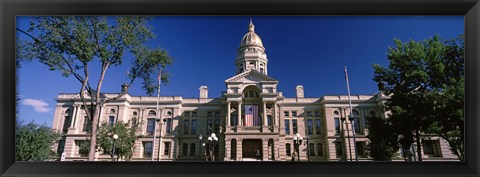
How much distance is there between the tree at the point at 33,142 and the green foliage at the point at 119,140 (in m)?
3.14

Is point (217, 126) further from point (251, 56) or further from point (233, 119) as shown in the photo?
point (251, 56)

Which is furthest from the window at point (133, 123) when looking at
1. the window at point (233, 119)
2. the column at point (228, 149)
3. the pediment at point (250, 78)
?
the pediment at point (250, 78)

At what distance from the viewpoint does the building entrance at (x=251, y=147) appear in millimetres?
15125

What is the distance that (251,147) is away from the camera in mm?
15344

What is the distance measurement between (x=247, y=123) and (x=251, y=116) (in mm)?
456

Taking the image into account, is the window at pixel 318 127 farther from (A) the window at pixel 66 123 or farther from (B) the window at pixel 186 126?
(A) the window at pixel 66 123

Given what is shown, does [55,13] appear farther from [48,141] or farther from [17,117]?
[48,141]

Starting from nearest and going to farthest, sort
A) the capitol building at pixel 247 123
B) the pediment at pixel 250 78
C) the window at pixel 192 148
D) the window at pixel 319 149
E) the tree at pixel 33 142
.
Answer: the tree at pixel 33 142 < the capitol building at pixel 247 123 < the window at pixel 192 148 < the window at pixel 319 149 < the pediment at pixel 250 78

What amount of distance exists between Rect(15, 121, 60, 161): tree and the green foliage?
3.14 meters

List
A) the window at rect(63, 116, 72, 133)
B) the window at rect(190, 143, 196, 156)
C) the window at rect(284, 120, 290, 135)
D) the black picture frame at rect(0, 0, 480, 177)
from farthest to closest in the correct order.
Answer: the window at rect(284, 120, 290, 135)
the window at rect(190, 143, 196, 156)
the window at rect(63, 116, 72, 133)
the black picture frame at rect(0, 0, 480, 177)

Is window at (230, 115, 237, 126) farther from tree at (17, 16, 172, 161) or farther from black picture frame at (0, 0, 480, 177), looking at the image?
black picture frame at (0, 0, 480, 177)

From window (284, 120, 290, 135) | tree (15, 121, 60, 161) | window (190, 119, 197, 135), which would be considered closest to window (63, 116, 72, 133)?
tree (15, 121, 60, 161)

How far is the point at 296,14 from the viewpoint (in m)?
2.71

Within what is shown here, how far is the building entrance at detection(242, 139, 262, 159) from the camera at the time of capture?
15125 millimetres
